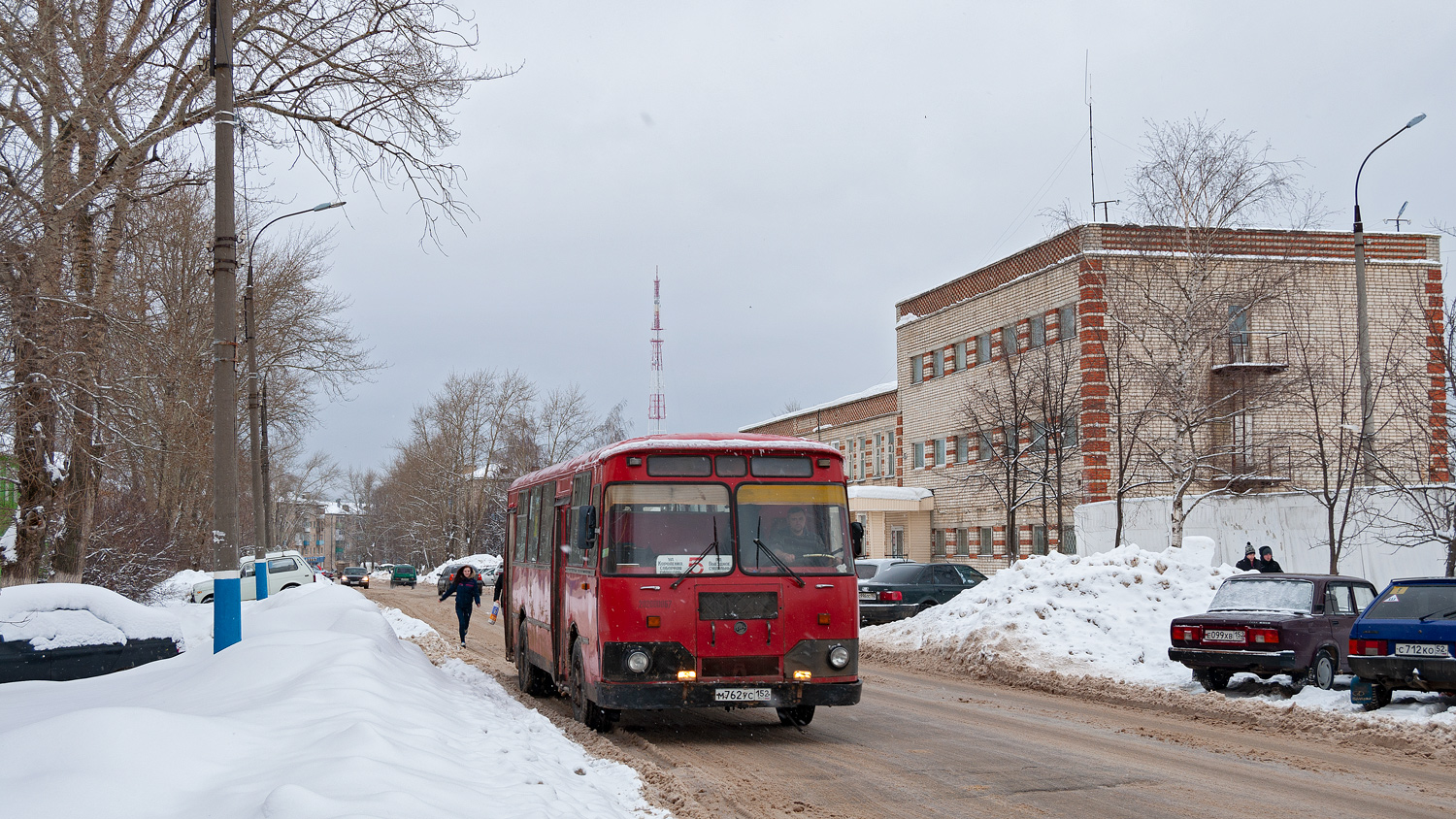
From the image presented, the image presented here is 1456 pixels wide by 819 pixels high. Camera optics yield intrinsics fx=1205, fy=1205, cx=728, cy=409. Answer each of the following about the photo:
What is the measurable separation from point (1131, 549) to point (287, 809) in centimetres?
1932

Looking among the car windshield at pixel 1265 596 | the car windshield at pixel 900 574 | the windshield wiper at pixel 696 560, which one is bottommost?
the car windshield at pixel 900 574

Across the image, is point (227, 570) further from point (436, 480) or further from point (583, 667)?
point (436, 480)

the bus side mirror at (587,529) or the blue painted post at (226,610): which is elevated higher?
the bus side mirror at (587,529)

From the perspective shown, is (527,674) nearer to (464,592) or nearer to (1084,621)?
(464,592)

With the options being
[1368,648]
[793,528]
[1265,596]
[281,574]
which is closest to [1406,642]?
[1368,648]

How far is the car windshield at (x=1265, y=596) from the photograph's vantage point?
15892 millimetres

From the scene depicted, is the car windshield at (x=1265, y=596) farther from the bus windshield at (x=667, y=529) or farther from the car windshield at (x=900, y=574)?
the car windshield at (x=900, y=574)

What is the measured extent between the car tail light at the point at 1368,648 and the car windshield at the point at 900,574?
15.7 metres

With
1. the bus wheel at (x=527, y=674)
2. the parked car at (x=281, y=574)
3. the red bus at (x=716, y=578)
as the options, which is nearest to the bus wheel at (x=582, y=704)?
the red bus at (x=716, y=578)

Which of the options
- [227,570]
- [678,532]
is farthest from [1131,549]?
[227,570]

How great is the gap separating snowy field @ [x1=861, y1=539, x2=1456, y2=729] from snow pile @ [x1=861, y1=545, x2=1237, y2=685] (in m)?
0.02

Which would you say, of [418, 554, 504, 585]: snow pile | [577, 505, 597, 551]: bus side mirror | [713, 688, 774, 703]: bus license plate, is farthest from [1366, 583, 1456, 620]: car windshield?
[418, 554, 504, 585]: snow pile

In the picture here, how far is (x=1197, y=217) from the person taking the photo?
109ft

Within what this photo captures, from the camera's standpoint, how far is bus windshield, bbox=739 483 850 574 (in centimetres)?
1148
